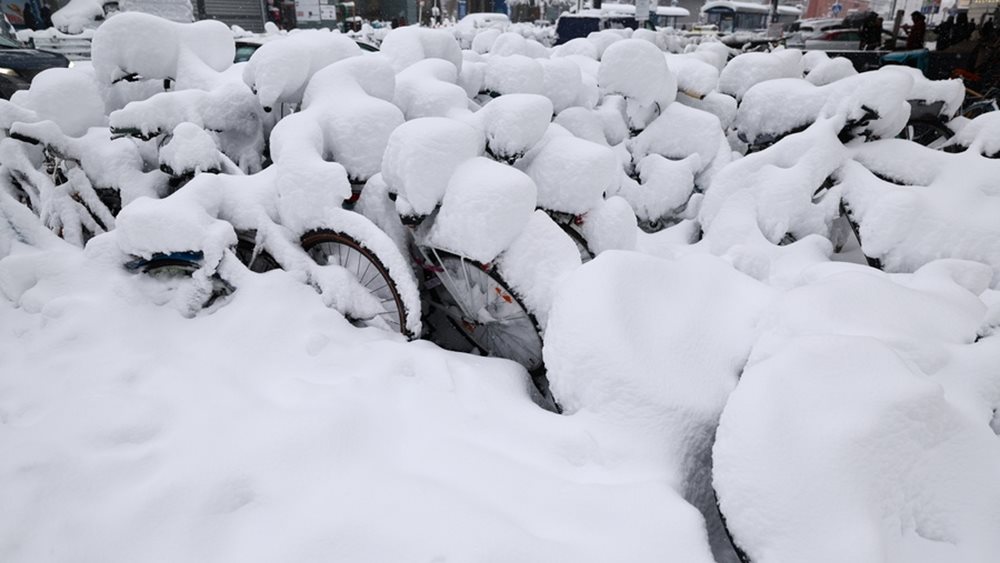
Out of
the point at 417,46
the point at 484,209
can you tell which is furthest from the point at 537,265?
the point at 417,46

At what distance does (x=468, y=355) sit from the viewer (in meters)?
2.88

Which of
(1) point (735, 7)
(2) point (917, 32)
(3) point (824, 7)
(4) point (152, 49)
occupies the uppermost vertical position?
(3) point (824, 7)

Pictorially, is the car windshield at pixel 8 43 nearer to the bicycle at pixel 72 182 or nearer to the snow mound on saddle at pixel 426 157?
the bicycle at pixel 72 182

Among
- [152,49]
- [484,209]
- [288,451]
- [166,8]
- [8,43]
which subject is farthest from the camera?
[166,8]

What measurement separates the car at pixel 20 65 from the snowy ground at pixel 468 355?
22.0ft

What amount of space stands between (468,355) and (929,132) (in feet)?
17.8

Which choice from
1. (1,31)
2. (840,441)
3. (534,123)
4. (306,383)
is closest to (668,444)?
(840,441)

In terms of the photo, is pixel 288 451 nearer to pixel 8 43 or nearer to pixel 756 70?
pixel 756 70

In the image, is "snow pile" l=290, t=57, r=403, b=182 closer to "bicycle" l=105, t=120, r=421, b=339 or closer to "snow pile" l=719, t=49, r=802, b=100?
"bicycle" l=105, t=120, r=421, b=339

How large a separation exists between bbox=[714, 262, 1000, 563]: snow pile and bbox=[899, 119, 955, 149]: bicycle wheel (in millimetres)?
4323

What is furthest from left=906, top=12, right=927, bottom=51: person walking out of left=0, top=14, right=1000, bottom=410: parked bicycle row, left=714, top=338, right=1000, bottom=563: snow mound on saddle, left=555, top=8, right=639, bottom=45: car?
left=714, top=338, right=1000, bottom=563: snow mound on saddle

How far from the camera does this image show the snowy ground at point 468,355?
1701 millimetres

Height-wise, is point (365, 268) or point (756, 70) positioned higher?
point (756, 70)

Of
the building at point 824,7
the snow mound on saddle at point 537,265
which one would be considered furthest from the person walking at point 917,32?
the building at point 824,7
